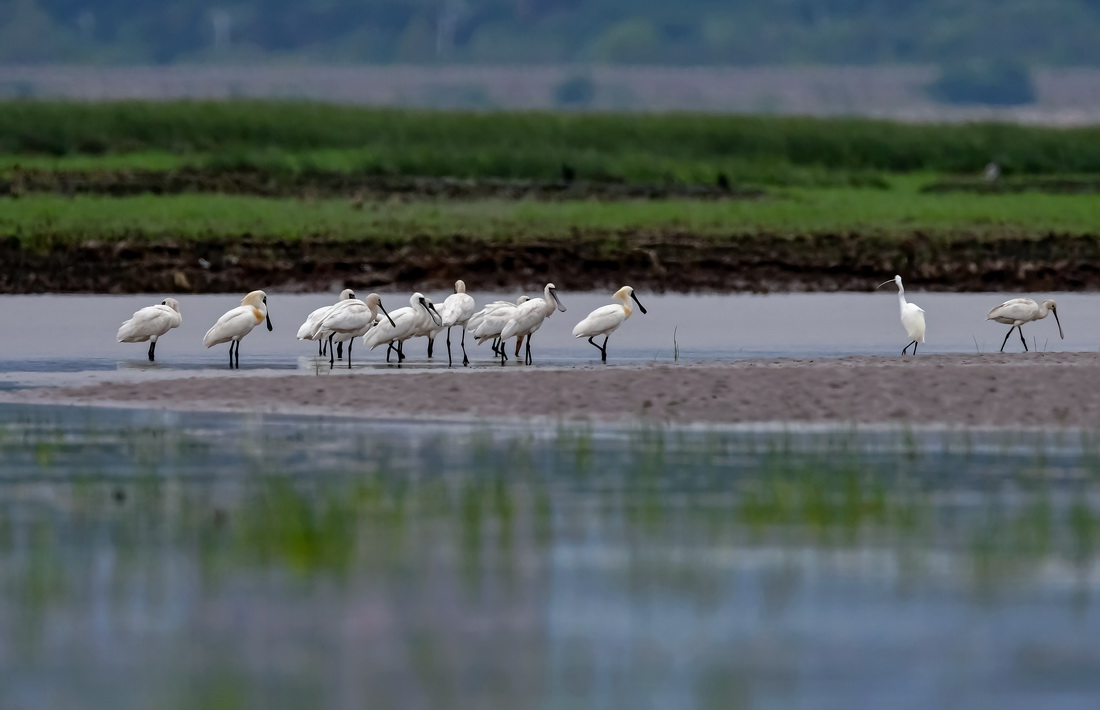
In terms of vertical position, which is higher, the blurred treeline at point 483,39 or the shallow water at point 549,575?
the blurred treeline at point 483,39

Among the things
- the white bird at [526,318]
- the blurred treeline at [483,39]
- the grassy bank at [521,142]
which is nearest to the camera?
the white bird at [526,318]

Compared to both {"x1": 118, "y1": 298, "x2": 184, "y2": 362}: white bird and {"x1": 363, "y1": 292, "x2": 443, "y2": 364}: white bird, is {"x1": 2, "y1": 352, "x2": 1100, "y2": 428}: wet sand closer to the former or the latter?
{"x1": 363, "y1": 292, "x2": 443, "y2": 364}: white bird

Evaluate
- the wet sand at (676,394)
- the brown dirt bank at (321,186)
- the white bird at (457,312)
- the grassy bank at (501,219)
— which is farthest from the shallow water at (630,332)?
the brown dirt bank at (321,186)

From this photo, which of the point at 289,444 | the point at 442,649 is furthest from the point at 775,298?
the point at 442,649

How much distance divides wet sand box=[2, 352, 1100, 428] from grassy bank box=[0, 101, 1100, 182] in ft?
111

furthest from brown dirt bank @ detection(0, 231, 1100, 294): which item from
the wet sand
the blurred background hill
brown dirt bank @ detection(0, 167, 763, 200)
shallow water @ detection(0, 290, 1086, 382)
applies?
the blurred background hill

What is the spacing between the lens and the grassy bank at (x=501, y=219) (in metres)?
36.3

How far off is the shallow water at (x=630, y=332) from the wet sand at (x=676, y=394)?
79.5 inches

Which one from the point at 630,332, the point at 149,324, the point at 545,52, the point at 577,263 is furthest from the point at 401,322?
the point at 545,52

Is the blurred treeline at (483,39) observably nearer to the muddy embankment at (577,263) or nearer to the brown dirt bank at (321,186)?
the brown dirt bank at (321,186)

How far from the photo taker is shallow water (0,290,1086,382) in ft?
73.7

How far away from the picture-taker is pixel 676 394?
57.7ft

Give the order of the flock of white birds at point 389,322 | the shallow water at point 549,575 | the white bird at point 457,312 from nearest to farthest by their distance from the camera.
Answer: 1. the shallow water at point 549,575
2. the flock of white birds at point 389,322
3. the white bird at point 457,312

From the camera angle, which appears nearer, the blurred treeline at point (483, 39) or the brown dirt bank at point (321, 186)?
the brown dirt bank at point (321, 186)
